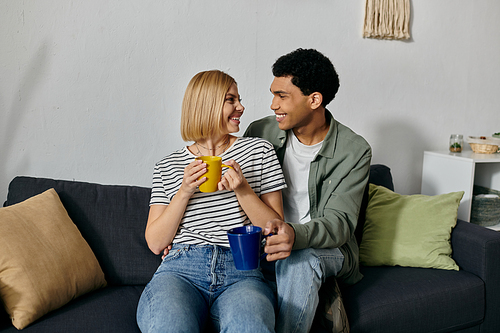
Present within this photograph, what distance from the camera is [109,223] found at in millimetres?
1675

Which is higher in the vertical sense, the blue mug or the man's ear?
the man's ear

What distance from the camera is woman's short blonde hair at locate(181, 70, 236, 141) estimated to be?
57.7 inches

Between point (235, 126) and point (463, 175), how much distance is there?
1588 mm

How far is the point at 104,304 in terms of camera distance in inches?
56.4

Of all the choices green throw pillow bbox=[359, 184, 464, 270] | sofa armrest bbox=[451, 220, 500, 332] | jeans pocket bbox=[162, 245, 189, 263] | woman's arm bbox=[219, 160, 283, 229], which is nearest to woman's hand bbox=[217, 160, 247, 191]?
woman's arm bbox=[219, 160, 283, 229]

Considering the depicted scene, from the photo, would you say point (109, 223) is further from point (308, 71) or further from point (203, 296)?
point (308, 71)

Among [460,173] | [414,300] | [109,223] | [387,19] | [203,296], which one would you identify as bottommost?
[414,300]

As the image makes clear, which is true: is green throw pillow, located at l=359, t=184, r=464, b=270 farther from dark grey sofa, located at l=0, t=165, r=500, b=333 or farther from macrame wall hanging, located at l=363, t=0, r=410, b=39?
macrame wall hanging, located at l=363, t=0, r=410, b=39

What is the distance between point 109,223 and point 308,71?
1009mm

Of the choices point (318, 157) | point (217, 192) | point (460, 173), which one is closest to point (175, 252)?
point (217, 192)

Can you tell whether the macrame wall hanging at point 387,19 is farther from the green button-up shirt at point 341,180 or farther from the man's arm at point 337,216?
the man's arm at point 337,216

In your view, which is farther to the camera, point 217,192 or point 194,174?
point 217,192

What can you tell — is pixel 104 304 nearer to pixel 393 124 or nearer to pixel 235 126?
pixel 235 126

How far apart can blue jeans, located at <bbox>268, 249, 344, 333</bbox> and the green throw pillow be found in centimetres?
65
